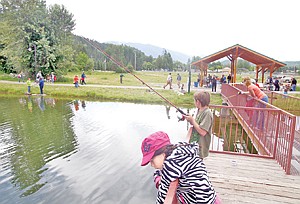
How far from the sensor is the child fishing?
179cm

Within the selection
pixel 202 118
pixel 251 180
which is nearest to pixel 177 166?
pixel 202 118

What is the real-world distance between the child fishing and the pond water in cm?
383

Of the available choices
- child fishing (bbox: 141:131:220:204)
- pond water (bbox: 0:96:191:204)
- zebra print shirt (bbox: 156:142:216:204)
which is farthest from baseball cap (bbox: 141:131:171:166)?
pond water (bbox: 0:96:191:204)

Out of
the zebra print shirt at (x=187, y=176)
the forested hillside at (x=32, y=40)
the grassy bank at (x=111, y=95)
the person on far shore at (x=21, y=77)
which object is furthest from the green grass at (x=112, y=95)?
the zebra print shirt at (x=187, y=176)

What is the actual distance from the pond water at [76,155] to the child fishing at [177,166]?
383 centimetres

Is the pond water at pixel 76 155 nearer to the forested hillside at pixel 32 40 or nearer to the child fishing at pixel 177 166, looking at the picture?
the child fishing at pixel 177 166

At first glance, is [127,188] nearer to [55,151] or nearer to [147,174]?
[147,174]

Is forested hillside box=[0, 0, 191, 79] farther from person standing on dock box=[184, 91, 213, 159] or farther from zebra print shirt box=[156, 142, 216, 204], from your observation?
zebra print shirt box=[156, 142, 216, 204]

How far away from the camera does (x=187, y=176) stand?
185cm

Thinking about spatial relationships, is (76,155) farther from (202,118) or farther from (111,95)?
(111,95)

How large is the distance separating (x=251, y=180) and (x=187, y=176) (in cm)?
270

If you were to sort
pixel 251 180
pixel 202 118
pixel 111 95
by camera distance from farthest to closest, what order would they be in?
pixel 111 95, pixel 251 180, pixel 202 118

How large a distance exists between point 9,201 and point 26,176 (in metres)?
1.17

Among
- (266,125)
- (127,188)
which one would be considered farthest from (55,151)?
(266,125)
